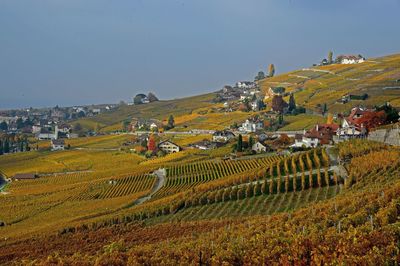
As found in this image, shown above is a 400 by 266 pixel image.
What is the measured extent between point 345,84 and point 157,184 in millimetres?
85375

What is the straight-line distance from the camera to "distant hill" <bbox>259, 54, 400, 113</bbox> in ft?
325

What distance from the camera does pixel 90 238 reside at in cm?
2956

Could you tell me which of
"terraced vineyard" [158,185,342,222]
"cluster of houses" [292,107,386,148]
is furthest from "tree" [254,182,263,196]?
"cluster of houses" [292,107,386,148]

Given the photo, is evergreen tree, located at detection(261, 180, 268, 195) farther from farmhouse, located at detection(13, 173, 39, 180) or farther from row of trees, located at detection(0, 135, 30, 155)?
row of trees, located at detection(0, 135, 30, 155)

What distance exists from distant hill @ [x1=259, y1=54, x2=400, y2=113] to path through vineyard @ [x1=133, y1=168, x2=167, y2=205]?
4603 centimetres

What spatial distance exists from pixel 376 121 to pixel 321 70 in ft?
382

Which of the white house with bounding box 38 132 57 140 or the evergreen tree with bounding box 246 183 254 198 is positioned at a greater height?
the evergreen tree with bounding box 246 183 254 198

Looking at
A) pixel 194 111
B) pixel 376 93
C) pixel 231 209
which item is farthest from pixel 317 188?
pixel 194 111

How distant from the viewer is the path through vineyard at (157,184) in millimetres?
45247

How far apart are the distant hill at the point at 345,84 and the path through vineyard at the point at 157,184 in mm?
46029

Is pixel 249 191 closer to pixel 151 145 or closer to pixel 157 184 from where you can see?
pixel 157 184

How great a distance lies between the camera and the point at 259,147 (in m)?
68.8

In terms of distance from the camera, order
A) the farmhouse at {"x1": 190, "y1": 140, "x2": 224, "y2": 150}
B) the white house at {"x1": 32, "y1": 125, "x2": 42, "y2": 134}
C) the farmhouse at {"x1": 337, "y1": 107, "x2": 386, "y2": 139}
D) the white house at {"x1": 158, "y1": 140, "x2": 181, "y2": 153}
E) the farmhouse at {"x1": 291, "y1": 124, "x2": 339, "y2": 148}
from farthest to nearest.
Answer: the white house at {"x1": 32, "y1": 125, "x2": 42, "y2": 134}
the white house at {"x1": 158, "y1": 140, "x2": 181, "y2": 153}
the farmhouse at {"x1": 190, "y1": 140, "x2": 224, "y2": 150}
the farmhouse at {"x1": 291, "y1": 124, "x2": 339, "y2": 148}
the farmhouse at {"x1": 337, "y1": 107, "x2": 386, "y2": 139}

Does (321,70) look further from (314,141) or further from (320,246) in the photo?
(320,246)
